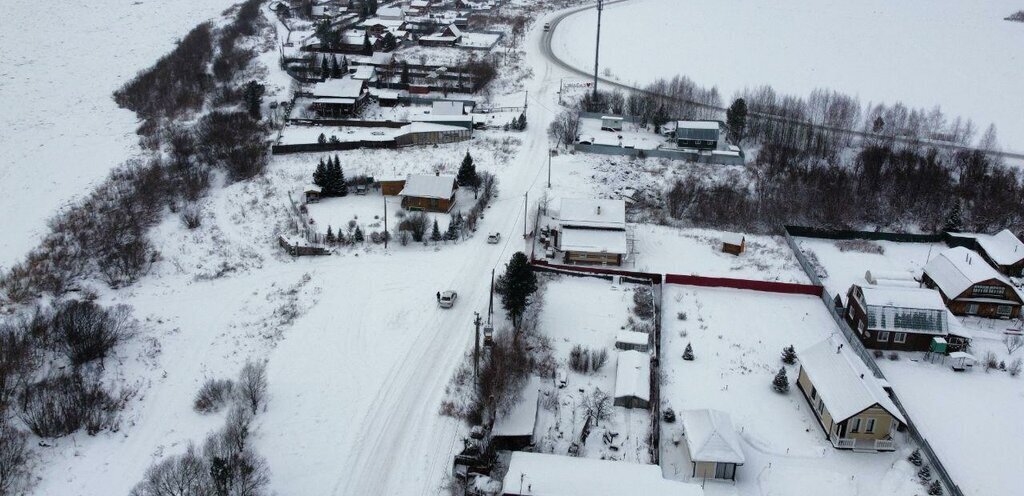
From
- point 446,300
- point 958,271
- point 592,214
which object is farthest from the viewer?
point 592,214

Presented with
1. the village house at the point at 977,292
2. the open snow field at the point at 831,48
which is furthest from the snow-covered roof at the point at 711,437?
the open snow field at the point at 831,48

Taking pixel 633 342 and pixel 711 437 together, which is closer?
pixel 711 437

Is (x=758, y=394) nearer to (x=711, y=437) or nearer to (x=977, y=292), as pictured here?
(x=711, y=437)

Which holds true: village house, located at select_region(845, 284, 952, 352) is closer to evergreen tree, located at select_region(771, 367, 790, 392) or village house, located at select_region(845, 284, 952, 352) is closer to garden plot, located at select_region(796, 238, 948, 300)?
garden plot, located at select_region(796, 238, 948, 300)

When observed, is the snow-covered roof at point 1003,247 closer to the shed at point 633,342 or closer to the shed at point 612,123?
the shed at point 633,342

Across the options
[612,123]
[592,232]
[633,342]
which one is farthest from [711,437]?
[612,123]

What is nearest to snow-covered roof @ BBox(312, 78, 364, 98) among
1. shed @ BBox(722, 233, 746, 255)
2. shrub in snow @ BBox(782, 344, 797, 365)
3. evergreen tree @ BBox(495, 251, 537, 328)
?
shed @ BBox(722, 233, 746, 255)

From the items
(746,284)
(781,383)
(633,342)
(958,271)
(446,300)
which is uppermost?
(958,271)
